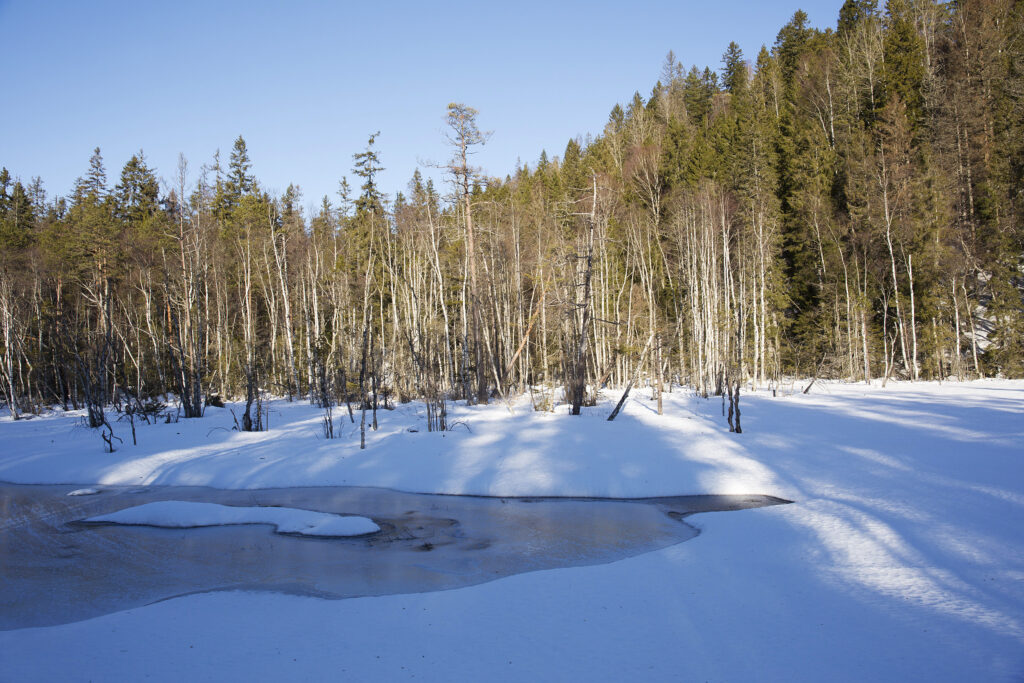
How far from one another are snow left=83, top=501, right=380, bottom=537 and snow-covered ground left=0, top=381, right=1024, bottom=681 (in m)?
2.13

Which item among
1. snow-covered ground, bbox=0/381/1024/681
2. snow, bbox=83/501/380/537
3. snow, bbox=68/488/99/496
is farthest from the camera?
snow, bbox=68/488/99/496

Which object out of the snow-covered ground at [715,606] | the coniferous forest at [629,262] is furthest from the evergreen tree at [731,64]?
the snow-covered ground at [715,606]

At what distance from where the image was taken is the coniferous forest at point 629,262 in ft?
68.3

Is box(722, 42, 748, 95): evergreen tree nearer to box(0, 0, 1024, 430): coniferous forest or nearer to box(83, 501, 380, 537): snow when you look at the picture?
box(0, 0, 1024, 430): coniferous forest

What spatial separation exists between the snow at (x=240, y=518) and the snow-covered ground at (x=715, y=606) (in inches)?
83.9

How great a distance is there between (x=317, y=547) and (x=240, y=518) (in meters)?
1.96

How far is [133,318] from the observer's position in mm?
27828

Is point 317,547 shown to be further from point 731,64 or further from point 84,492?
point 731,64

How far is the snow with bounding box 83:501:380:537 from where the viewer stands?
268 inches

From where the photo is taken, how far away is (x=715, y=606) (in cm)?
412

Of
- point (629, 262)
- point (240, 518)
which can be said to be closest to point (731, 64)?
point (629, 262)

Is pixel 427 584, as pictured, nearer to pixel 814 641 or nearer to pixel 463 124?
pixel 814 641

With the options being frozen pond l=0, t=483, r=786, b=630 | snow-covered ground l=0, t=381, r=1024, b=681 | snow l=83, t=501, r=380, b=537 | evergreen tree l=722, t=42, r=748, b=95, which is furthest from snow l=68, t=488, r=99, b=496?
evergreen tree l=722, t=42, r=748, b=95

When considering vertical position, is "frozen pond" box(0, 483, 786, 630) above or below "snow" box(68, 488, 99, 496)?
below
